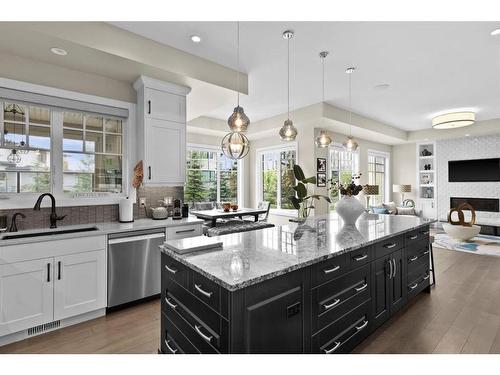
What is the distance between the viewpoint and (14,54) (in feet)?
8.45

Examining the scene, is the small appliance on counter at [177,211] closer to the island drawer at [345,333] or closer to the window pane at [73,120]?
the window pane at [73,120]

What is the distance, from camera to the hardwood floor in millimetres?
2121

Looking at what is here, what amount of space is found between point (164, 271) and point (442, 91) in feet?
17.5

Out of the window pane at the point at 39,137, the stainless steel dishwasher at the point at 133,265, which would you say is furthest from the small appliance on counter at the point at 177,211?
the window pane at the point at 39,137

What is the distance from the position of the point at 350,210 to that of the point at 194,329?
1.95 m

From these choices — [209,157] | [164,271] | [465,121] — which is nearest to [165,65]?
[164,271]

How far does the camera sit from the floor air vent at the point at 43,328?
89.9 inches

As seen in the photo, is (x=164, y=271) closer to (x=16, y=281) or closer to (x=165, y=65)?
(x=16, y=281)

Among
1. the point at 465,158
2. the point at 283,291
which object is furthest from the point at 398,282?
the point at 465,158

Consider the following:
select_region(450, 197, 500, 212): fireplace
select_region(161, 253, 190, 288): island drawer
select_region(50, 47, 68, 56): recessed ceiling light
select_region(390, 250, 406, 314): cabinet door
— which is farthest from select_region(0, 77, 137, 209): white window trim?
select_region(450, 197, 500, 212): fireplace

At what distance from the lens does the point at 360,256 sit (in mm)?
1979

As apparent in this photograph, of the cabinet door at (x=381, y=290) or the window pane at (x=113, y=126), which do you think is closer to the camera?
the cabinet door at (x=381, y=290)

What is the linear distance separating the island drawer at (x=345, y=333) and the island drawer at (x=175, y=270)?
87 centimetres
